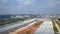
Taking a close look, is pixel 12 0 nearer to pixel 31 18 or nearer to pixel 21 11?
pixel 21 11

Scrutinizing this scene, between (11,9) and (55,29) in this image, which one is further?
(11,9)

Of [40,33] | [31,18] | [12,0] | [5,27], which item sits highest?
[12,0]

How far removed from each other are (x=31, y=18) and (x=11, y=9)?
338 millimetres

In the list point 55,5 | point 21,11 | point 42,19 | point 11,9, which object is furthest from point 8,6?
point 55,5

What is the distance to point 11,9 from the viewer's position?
1.74 metres

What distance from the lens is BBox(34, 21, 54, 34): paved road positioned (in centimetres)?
163

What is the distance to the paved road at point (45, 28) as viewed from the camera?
1.63 meters

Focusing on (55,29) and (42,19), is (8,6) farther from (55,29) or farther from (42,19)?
(55,29)

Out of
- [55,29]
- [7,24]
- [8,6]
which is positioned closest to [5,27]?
[7,24]

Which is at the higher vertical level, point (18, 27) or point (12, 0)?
point (12, 0)

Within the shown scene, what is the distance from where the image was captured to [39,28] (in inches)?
65.6

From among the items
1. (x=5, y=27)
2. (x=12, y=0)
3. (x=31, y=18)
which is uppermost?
(x=12, y=0)

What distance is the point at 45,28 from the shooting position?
1.65 meters

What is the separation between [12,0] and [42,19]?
1.78 ft
